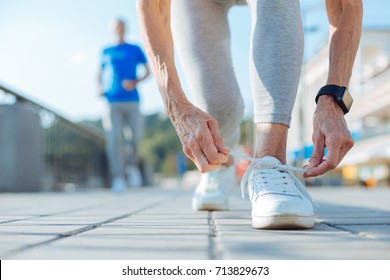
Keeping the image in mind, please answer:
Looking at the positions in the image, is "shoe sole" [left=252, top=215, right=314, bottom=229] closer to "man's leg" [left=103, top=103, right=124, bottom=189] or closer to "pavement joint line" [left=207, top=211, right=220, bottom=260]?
"pavement joint line" [left=207, top=211, right=220, bottom=260]

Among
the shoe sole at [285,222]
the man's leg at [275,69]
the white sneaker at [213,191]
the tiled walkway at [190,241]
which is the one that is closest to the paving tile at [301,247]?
the tiled walkway at [190,241]

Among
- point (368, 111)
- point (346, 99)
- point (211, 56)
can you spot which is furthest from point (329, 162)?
point (368, 111)

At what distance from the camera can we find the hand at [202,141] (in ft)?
4.69

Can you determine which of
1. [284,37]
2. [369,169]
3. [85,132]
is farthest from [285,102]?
[369,169]

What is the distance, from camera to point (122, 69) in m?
5.51

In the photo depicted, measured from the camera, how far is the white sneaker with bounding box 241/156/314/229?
1.45 metres

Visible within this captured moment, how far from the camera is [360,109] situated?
83.6 feet

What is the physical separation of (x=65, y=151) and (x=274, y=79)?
6732 millimetres

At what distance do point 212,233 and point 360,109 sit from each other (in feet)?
83.3

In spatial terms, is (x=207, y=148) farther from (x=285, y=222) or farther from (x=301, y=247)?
(x=301, y=247)

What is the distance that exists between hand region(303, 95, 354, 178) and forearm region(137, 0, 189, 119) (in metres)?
0.40

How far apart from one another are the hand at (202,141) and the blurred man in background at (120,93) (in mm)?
3862

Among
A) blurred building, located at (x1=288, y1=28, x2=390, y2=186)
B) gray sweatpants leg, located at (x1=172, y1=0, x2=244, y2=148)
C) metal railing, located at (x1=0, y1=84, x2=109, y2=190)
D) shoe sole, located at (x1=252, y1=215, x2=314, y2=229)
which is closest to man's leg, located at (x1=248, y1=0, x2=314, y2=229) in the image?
shoe sole, located at (x1=252, y1=215, x2=314, y2=229)

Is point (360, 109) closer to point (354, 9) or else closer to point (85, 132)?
point (85, 132)
